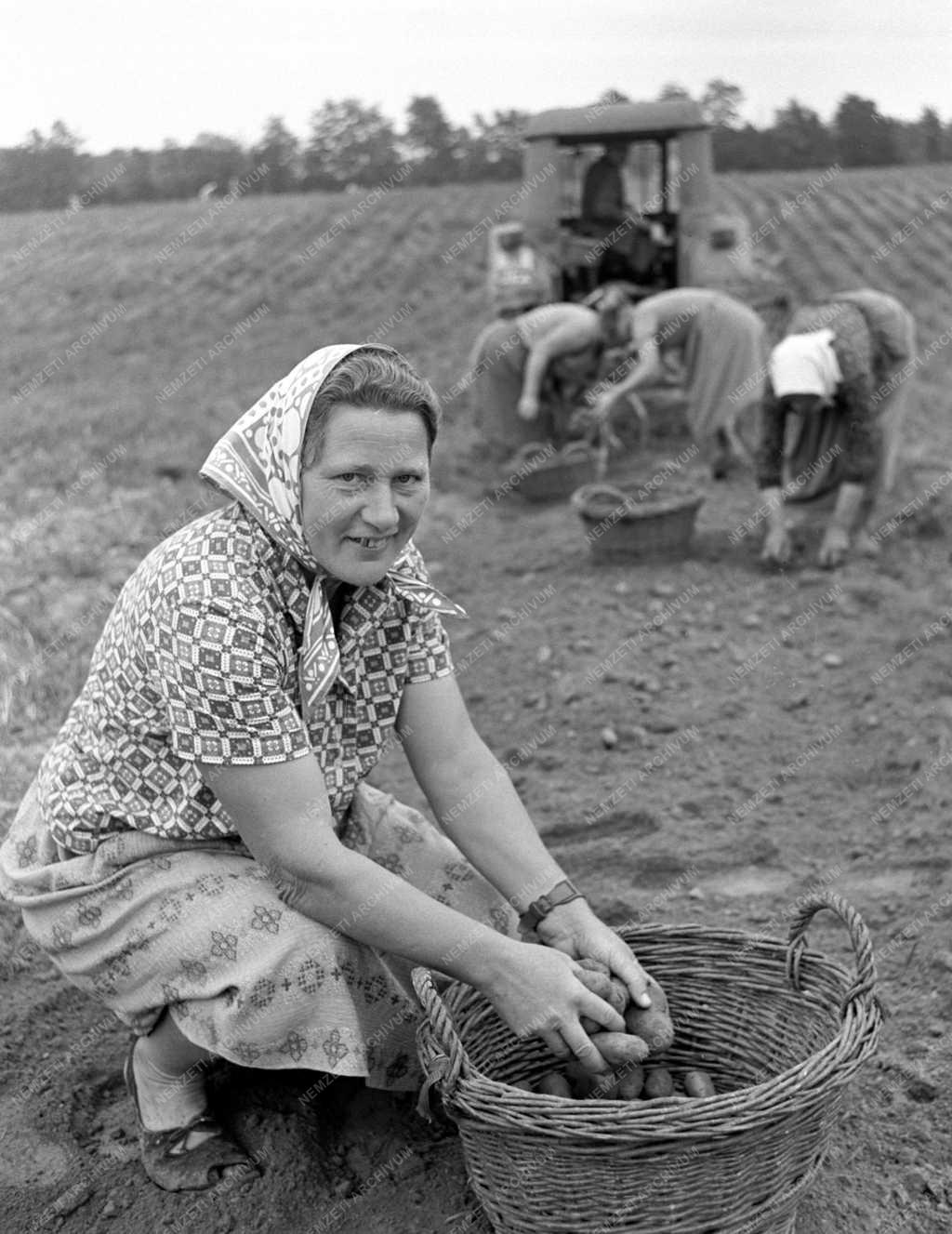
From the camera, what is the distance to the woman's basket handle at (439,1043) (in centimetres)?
172

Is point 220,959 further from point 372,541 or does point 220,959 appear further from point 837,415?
point 837,415

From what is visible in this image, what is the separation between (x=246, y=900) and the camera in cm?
200

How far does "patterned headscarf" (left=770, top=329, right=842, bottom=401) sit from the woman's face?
10.3 ft

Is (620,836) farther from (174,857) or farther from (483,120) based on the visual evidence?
(483,120)

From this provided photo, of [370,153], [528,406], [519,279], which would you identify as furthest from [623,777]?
[370,153]

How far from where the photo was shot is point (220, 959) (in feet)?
6.47

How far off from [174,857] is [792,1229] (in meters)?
1.06

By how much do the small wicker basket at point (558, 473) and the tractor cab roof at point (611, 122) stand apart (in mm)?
2839

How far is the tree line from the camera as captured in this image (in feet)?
67.3

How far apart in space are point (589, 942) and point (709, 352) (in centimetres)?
542

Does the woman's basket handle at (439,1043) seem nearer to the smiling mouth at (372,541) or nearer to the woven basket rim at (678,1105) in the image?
the woven basket rim at (678,1105)

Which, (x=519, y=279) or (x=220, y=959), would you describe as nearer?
(x=220, y=959)

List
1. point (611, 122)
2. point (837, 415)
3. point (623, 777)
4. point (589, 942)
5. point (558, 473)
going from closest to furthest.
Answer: point (589, 942)
point (623, 777)
point (837, 415)
point (558, 473)
point (611, 122)

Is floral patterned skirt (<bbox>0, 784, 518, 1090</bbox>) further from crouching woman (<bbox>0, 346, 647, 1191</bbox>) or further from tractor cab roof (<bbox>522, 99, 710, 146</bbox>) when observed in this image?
tractor cab roof (<bbox>522, 99, 710, 146</bbox>)
